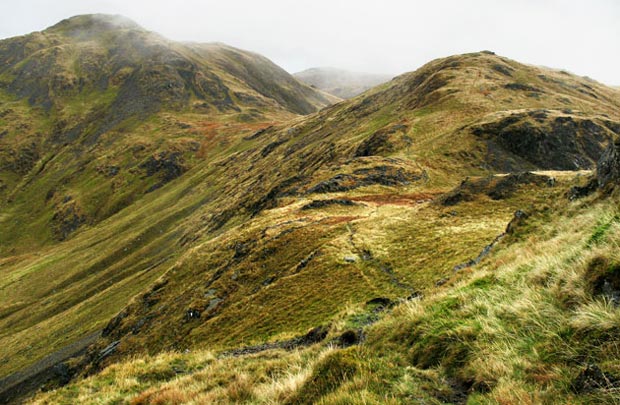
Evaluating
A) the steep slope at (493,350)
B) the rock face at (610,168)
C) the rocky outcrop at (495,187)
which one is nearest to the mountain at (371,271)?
the steep slope at (493,350)

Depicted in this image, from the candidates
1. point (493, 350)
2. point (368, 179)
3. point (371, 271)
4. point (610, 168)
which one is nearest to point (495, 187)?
point (371, 271)

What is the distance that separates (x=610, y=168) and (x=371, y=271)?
16037 mm

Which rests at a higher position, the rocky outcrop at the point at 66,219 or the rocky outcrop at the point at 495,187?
the rocky outcrop at the point at 495,187

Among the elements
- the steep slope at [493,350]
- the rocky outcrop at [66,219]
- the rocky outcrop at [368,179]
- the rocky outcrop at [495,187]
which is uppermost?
the steep slope at [493,350]

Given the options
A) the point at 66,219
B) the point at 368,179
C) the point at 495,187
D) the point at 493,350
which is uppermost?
the point at 493,350

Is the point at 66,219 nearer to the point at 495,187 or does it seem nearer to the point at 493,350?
the point at 495,187

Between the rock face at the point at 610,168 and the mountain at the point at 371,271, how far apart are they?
182mm

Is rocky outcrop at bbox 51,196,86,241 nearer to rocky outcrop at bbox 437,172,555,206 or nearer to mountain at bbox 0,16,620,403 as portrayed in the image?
mountain at bbox 0,16,620,403

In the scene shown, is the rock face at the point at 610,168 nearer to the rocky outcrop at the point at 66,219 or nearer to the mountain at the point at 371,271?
the mountain at the point at 371,271

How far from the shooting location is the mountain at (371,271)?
7.55 m

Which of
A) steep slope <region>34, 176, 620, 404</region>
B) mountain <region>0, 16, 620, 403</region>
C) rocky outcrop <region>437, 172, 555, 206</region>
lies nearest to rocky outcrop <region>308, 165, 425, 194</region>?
mountain <region>0, 16, 620, 403</region>

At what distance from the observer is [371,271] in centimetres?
2816

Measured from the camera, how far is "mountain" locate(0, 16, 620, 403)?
7.55 metres

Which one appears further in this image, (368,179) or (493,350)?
(368,179)
